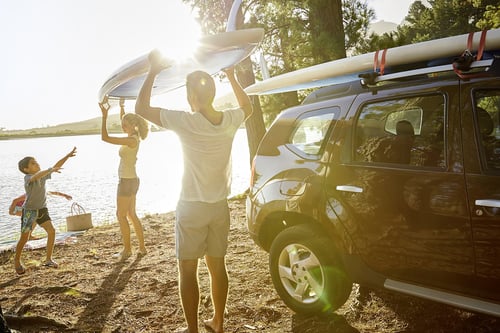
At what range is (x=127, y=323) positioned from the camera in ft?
12.6

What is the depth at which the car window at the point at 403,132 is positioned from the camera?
2943 mm

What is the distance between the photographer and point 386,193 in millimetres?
2996

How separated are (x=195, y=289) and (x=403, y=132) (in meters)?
1.97

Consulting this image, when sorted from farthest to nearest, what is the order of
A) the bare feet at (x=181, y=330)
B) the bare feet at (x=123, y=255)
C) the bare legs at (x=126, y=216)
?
the bare feet at (x=123, y=255) < the bare legs at (x=126, y=216) < the bare feet at (x=181, y=330)

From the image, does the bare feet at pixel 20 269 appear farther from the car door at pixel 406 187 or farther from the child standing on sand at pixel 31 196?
the car door at pixel 406 187

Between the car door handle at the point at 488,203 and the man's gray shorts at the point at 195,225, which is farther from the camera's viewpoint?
the man's gray shorts at the point at 195,225

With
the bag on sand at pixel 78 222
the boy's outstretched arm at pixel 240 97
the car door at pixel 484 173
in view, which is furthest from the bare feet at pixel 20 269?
the car door at pixel 484 173

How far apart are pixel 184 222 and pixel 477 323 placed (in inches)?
92.2

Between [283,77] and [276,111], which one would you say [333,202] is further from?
[276,111]

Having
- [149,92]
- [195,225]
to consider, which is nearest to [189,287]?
[195,225]

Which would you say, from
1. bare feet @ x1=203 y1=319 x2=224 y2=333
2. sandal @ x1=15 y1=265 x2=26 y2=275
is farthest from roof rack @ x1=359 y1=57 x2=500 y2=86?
sandal @ x1=15 y1=265 x2=26 y2=275

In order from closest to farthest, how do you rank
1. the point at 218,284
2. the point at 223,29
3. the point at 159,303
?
the point at 218,284 < the point at 159,303 < the point at 223,29

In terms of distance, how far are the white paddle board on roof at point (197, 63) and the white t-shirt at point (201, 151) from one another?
1.34 ft

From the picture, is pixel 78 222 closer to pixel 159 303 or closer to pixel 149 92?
pixel 159 303
